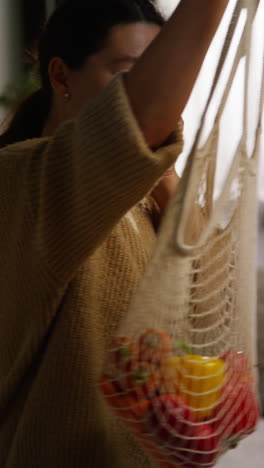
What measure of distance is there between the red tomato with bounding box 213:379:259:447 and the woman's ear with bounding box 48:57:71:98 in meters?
0.46

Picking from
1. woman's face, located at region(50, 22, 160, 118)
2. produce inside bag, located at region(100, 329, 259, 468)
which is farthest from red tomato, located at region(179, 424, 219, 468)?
woman's face, located at region(50, 22, 160, 118)

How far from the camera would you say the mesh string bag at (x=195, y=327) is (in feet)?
1.53

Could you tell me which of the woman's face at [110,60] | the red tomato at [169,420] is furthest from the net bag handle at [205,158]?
the woman's face at [110,60]

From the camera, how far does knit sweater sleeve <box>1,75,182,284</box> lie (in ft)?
1.54

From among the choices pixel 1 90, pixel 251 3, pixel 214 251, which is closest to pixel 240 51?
pixel 251 3

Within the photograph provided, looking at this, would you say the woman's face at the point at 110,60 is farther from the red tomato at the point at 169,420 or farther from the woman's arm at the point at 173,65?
the red tomato at the point at 169,420

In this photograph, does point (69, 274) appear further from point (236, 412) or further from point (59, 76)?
Answer: point (59, 76)

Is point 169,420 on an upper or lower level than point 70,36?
lower

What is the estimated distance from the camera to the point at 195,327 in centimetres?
51

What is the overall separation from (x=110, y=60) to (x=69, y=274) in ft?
1.08

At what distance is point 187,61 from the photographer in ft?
1.48

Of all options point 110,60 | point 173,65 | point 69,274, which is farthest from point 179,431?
point 110,60

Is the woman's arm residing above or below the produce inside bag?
above

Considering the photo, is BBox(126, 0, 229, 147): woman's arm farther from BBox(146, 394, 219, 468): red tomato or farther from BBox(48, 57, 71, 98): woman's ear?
BBox(48, 57, 71, 98): woman's ear
